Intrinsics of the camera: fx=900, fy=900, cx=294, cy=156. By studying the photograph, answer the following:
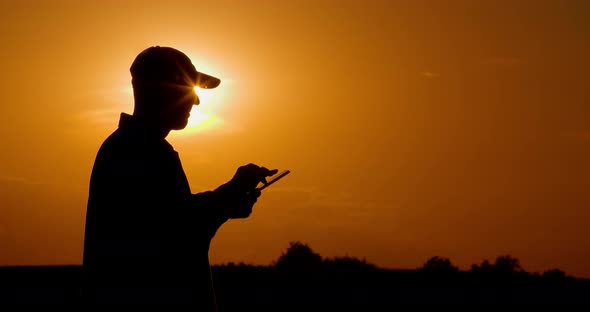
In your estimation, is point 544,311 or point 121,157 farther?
point 544,311

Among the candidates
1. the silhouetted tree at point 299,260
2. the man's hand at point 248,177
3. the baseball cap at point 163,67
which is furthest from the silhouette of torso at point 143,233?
the silhouetted tree at point 299,260

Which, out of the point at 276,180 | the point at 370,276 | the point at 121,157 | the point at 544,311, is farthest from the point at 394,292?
the point at 121,157

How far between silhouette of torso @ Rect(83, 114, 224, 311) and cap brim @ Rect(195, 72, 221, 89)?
608 millimetres

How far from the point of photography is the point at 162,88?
5.02 m

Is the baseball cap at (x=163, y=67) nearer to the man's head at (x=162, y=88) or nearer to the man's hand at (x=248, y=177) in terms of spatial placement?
the man's head at (x=162, y=88)

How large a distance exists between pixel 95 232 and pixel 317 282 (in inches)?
278

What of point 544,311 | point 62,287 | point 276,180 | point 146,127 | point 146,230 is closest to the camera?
point 146,230

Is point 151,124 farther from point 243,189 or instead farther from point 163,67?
point 243,189

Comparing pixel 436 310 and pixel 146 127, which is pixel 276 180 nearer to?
pixel 146 127

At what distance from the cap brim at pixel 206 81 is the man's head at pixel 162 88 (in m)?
0.17

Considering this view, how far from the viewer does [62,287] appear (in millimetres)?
11047

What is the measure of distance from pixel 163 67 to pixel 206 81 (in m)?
0.47

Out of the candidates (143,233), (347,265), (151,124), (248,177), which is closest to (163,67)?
(151,124)

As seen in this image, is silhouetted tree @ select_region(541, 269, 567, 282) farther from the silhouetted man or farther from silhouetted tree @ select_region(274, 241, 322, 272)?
the silhouetted man
